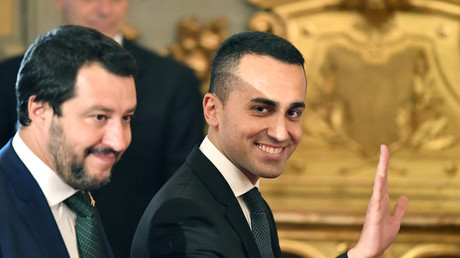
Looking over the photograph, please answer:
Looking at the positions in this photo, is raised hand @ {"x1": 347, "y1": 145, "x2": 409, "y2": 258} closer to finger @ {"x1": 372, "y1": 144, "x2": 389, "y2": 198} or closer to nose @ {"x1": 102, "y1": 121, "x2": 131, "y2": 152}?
finger @ {"x1": 372, "y1": 144, "x2": 389, "y2": 198}

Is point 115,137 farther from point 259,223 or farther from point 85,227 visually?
point 259,223

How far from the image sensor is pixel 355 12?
553 cm

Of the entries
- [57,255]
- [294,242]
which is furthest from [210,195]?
[294,242]

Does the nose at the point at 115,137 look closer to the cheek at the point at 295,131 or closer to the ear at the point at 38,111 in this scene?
the ear at the point at 38,111

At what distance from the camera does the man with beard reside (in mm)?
2092

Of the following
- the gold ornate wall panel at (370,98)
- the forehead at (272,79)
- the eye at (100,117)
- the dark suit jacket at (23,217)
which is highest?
the gold ornate wall panel at (370,98)

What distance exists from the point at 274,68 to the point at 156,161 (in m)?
1.40

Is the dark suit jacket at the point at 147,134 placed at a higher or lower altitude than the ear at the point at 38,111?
higher

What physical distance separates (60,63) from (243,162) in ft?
1.89

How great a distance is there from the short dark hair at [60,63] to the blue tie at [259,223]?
0.51 metres

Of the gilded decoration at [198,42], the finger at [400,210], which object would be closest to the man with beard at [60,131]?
the finger at [400,210]

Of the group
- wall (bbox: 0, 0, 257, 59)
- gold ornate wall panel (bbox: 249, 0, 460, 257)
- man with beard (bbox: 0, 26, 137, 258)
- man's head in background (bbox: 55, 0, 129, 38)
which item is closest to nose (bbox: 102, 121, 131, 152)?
man with beard (bbox: 0, 26, 137, 258)

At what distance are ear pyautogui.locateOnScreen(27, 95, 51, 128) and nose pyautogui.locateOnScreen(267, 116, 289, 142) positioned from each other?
0.59 meters

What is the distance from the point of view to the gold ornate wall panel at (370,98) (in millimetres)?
5438
